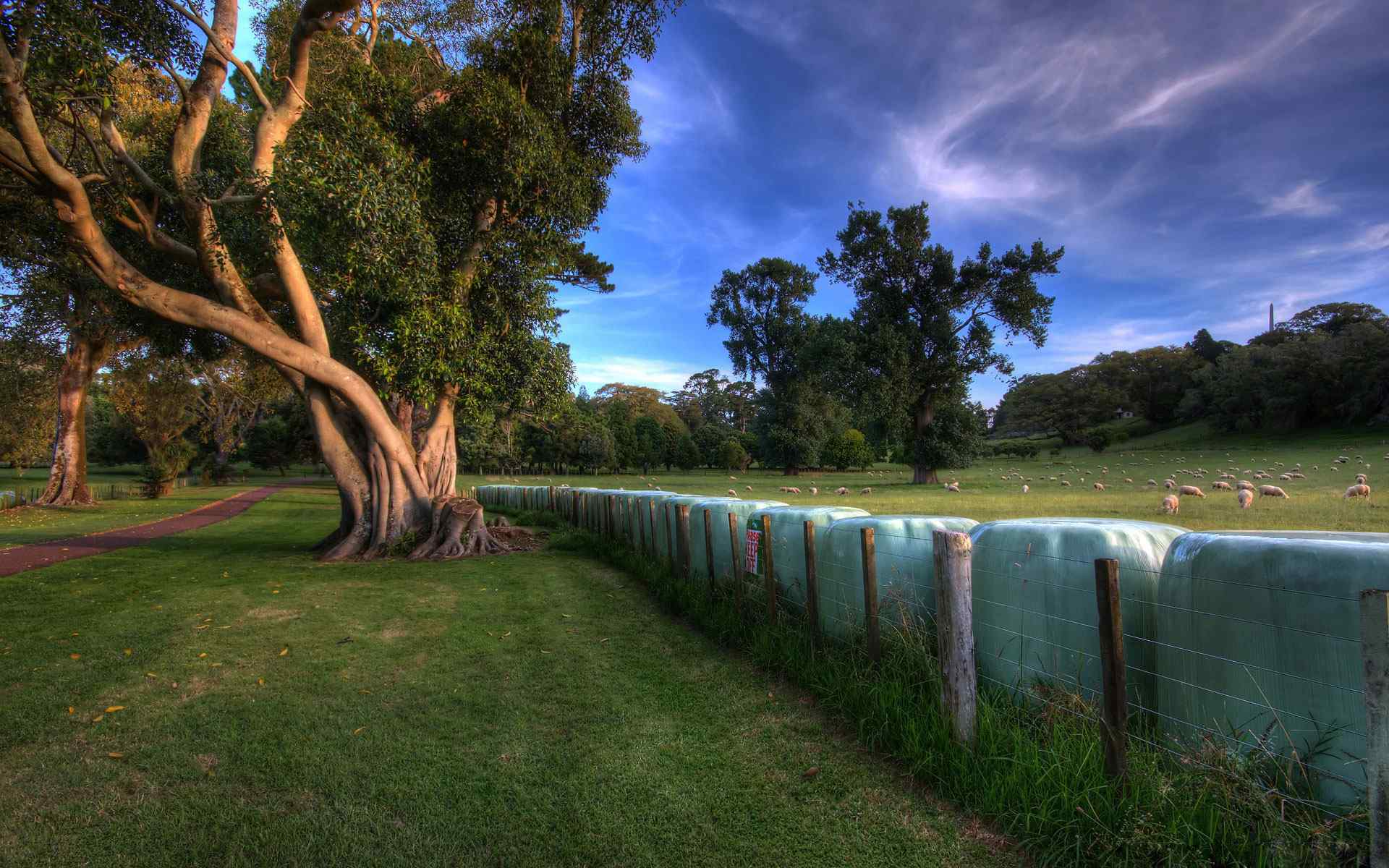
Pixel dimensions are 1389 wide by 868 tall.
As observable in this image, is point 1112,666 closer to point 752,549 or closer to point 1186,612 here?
point 1186,612

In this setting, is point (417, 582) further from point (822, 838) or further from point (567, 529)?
point (822, 838)

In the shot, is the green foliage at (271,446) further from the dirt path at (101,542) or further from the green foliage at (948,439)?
the green foliage at (948,439)

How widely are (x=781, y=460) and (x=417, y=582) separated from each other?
4365 cm

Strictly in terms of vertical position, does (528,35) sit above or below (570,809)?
above

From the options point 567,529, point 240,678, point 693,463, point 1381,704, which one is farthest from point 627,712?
point 693,463

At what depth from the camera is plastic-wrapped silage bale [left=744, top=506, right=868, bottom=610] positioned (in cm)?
593

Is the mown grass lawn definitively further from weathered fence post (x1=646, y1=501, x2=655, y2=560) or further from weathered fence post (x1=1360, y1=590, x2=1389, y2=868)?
weathered fence post (x1=646, y1=501, x2=655, y2=560)

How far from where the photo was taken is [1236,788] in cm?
259

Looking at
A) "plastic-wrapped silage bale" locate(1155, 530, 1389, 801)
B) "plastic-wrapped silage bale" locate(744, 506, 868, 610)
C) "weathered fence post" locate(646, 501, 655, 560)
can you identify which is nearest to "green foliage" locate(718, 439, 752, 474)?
"weathered fence post" locate(646, 501, 655, 560)

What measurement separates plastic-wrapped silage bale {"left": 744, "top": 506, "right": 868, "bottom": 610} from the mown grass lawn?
2.83 ft

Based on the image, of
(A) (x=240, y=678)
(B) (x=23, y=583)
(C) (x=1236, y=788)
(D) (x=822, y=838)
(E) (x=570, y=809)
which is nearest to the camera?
(C) (x=1236, y=788)

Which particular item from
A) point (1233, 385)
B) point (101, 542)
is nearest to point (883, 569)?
point (101, 542)

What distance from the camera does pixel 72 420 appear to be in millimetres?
22188

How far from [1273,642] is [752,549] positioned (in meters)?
4.45
